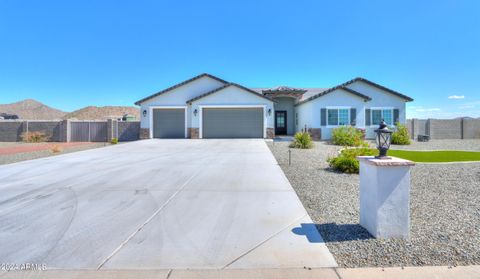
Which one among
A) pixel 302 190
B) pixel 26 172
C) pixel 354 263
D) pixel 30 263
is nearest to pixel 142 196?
pixel 30 263

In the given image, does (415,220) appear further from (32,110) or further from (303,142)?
(32,110)

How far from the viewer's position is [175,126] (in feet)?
76.2

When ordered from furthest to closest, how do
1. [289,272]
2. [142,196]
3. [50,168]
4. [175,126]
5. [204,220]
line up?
[175,126] < [50,168] < [142,196] < [204,220] < [289,272]

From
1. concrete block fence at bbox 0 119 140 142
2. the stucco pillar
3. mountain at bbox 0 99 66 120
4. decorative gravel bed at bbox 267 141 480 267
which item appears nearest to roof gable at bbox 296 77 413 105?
decorative gravel bed at bbox 267 141 480 267

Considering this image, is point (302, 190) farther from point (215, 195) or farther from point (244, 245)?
point (244, 245)

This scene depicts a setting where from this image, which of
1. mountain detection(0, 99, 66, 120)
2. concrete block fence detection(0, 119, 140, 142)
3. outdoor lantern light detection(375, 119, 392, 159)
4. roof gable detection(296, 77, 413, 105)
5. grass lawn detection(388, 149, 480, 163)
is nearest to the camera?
outdoor lantern light detection(375, 119, 392, 159)

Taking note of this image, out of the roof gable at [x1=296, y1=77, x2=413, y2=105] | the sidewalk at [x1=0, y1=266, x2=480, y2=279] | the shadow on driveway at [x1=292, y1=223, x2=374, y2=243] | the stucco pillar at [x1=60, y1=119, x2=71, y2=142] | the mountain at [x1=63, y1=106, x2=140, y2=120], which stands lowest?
the sidewalk at [x1=0, y1=266, x2=480, y2=279]

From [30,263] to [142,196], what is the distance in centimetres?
271

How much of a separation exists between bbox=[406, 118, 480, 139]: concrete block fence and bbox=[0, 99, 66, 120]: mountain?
8388 centimetres

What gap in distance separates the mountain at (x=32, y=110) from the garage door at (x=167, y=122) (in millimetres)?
66638

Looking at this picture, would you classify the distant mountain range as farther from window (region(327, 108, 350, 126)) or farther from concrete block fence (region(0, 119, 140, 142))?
window (region(327, 108, 350, 126))

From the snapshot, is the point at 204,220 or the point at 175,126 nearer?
the point at 204,220

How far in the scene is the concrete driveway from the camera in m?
3.32

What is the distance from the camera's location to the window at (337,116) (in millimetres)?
20594
